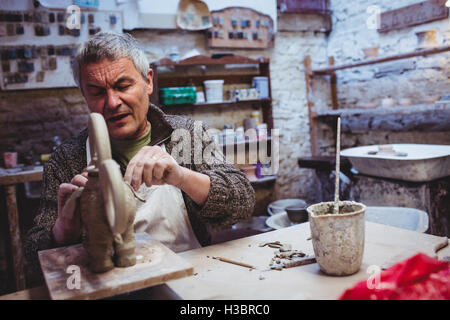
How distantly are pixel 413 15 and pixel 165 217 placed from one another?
13.6 feet

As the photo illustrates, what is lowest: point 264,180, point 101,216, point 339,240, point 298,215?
point 264,180

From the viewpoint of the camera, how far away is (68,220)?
1.30 m

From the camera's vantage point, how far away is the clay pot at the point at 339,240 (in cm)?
108

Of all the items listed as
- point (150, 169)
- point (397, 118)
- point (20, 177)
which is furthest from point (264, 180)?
point (150, 169)

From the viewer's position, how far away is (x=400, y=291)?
91 cm

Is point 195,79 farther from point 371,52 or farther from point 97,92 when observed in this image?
point 97,92

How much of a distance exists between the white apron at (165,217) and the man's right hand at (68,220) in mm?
386

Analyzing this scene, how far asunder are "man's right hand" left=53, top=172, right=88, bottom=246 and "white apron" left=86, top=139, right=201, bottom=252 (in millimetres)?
386

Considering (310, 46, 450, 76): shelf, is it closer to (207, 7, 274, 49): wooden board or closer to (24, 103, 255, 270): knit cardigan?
(207, 7, 274, 49): wooden board

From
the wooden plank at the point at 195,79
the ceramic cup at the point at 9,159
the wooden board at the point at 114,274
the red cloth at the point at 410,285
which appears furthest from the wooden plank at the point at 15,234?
the red cloth at the point at 410,285

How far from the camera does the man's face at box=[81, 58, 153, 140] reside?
64.0 inches

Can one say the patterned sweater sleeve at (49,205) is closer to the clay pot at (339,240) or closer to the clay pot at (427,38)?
the clay pot at (339,240)
